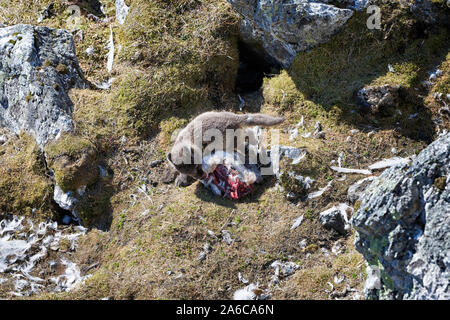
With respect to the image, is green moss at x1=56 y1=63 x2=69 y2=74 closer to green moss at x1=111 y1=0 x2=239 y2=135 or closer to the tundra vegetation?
the tundra vegetation

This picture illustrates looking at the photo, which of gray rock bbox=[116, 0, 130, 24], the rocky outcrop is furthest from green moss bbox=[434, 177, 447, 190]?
gray rock bbox=[116, 0, 130, 24]

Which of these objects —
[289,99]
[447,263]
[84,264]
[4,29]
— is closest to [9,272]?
[84,264]

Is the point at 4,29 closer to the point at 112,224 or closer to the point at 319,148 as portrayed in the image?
the point at 112,224

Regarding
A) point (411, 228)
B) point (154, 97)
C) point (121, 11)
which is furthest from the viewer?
point (121, 11)

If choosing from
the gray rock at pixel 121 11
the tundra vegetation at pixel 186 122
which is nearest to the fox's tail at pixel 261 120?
the tundra vegetation at pixel 186 122

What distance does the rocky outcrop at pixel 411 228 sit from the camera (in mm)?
5148

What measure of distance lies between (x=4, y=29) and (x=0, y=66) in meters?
1.05

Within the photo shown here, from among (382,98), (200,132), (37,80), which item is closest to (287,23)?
(382,98)

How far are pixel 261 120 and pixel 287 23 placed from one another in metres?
2.23

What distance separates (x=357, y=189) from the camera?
25.1ft

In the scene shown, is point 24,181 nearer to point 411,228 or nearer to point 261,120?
point 261,120

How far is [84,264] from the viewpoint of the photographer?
798 cm

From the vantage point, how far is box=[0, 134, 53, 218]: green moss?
29.1 ft

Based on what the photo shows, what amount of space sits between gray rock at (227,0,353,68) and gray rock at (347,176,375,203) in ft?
10.9
